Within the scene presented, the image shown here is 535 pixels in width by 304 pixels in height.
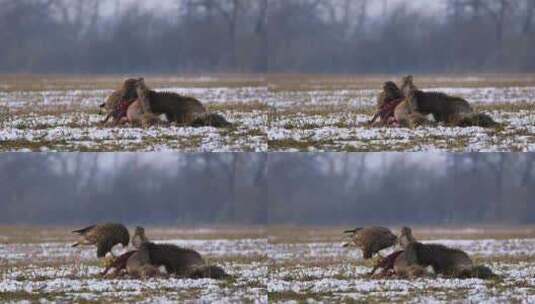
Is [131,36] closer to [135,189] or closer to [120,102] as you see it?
[120,102]

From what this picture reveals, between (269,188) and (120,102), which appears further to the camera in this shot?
(120,102)

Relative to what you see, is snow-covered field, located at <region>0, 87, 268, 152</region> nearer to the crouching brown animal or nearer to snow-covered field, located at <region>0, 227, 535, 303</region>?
snow-covered field, located at <region>0, 227, 535, 303</region>

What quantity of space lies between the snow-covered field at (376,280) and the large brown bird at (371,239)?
12 centimetres

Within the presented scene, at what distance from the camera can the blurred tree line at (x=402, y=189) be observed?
13586 millimetres

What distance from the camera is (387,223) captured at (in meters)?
13.9

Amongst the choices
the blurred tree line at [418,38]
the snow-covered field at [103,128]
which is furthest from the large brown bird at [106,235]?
the blurred tree line at [418,38]

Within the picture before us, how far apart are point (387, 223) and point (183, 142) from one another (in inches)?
92.3

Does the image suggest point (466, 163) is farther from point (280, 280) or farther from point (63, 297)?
point (63, 297)

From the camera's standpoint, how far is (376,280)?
13242 millimetres

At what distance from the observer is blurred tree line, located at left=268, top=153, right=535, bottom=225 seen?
13.6m

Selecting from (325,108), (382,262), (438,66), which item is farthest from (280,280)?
(438,66)

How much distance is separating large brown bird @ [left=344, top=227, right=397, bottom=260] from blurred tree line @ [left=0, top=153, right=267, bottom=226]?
3.39 ft

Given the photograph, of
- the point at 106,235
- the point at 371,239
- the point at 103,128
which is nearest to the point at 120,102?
the point at 103,128

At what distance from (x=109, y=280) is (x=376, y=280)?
8.88 feet
